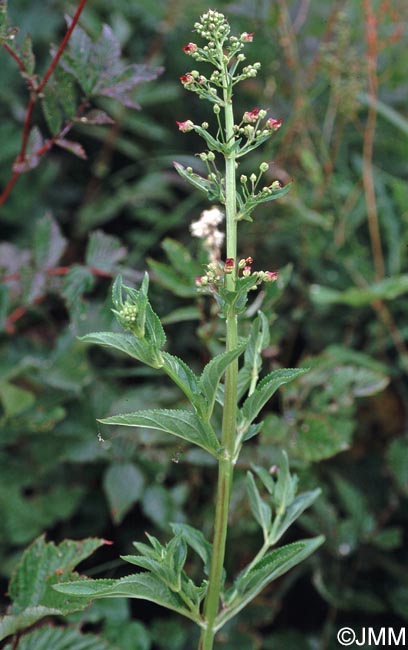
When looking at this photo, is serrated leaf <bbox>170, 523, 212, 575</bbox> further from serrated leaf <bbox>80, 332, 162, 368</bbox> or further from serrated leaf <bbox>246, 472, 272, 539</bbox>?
serrated leaf <bbox>80, 332, 162, 368</bbox>

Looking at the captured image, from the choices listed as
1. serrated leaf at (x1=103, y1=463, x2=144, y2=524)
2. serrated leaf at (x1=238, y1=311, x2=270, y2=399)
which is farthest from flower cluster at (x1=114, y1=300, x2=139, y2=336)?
serrated leaf at (x1=103, y1=463, x2=144, y2=524)

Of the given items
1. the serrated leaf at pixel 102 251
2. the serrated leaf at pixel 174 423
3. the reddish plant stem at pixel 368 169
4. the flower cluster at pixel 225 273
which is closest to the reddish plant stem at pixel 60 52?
the serrated leaf at pixel 102 251

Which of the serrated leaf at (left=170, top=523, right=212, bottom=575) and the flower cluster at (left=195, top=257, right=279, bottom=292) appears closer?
the flower cluster at (left=195, top=257, right=279, bottom=292)

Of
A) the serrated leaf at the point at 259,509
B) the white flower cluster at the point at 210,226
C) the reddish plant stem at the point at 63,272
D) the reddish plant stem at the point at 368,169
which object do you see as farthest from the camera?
the reddish plant stem at the point at 368,169

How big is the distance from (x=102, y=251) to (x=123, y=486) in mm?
497

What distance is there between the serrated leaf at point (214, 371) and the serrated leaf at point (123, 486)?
676mm

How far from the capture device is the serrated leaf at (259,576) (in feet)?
2.80

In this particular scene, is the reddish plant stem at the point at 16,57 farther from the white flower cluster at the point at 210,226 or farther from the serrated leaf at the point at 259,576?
the serrated leaf at the point at 259,576

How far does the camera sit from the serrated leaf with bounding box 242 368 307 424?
0.79 metres

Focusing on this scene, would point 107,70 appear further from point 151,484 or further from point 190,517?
point 190,517

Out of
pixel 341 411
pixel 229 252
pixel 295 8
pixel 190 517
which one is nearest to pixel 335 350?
pixel 341 411

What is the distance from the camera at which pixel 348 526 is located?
1498 mm

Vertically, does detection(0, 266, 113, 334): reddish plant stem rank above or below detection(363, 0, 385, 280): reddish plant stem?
below

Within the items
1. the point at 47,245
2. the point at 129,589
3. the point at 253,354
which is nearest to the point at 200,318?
the point at 47,245
